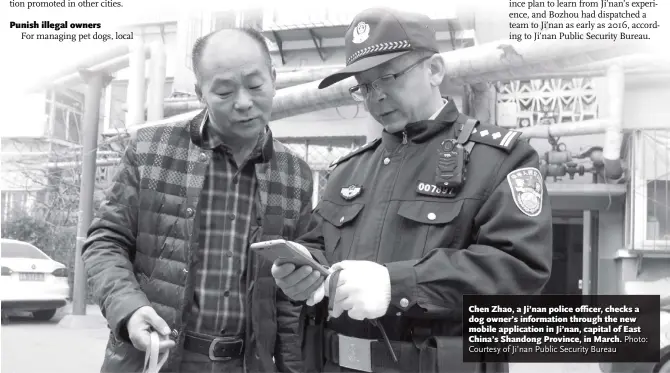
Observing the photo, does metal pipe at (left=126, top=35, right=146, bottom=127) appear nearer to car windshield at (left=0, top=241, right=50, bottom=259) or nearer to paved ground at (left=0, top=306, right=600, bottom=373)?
car windshield at (left=0, top=241, right=50, bottom=259)

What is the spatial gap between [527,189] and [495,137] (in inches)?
4.8

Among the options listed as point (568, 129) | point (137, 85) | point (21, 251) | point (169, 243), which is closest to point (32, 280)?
point (21, 251)

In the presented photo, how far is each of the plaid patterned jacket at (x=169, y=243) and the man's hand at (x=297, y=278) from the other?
0.26 m

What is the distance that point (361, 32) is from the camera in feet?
3.47

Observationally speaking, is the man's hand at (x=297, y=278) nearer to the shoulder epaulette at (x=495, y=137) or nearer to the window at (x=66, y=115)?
the shoulder epaulette at (x=495, y=137)

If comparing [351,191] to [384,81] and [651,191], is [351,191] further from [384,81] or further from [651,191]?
[651,191]

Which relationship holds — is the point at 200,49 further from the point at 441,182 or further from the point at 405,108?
the point at 441,182

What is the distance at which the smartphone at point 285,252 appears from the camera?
2.64 feet

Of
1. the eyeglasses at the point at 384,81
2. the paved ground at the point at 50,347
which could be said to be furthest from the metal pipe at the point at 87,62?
Answer: the eyeglasses at the point at 384,81

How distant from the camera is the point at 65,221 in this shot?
4.24 metres

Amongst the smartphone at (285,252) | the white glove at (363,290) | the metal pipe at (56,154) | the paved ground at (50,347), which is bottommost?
the paved ground at (50,347)

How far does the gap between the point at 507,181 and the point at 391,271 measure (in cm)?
23

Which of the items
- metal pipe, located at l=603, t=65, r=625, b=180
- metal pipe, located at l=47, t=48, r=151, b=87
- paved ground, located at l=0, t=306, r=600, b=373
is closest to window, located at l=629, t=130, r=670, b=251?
metal pipe, located at l=603, t=65, r=625, b=180

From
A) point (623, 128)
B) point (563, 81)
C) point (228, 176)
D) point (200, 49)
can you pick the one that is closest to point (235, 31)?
point (200, 49)
